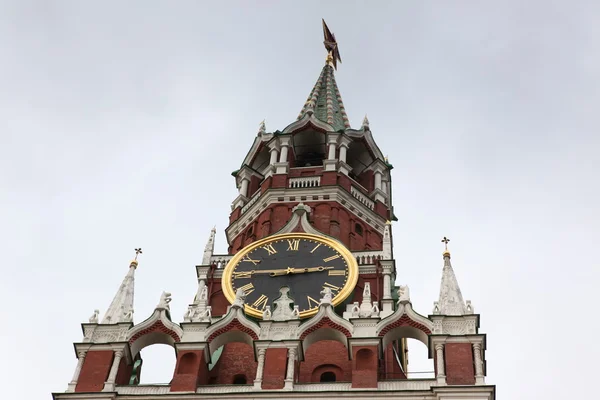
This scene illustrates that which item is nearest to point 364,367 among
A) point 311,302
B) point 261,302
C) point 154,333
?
point 311,302

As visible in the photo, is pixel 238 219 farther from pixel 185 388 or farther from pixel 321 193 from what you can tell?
pixel 185 388

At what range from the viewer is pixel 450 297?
30953 millimetres

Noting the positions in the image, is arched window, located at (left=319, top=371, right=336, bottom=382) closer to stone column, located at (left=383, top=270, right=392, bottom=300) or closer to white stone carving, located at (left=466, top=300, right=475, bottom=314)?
stone column, located at (left=383, top=270, right=392, bottom=300)

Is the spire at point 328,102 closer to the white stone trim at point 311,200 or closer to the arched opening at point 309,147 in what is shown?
the arched opening at point 309,147

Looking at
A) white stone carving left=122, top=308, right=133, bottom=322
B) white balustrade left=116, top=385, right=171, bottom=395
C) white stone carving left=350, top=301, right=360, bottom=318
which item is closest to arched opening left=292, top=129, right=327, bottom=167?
white stone carving left=350, top=301, right=360, bottom=318

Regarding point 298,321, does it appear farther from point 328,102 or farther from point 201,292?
point 328,102

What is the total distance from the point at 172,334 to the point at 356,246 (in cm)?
1061

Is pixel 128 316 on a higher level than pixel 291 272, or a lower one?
lower

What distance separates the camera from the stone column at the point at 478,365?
90.6ft

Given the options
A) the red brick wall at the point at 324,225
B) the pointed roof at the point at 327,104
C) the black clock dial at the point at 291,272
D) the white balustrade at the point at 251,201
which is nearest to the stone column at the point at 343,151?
the pointed roof at the point at 327,104

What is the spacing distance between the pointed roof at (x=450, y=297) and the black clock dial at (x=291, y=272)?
3342 mm

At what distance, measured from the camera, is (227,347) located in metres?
33.3

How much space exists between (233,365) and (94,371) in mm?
4759

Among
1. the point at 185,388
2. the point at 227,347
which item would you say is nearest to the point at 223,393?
the point at 185,388
